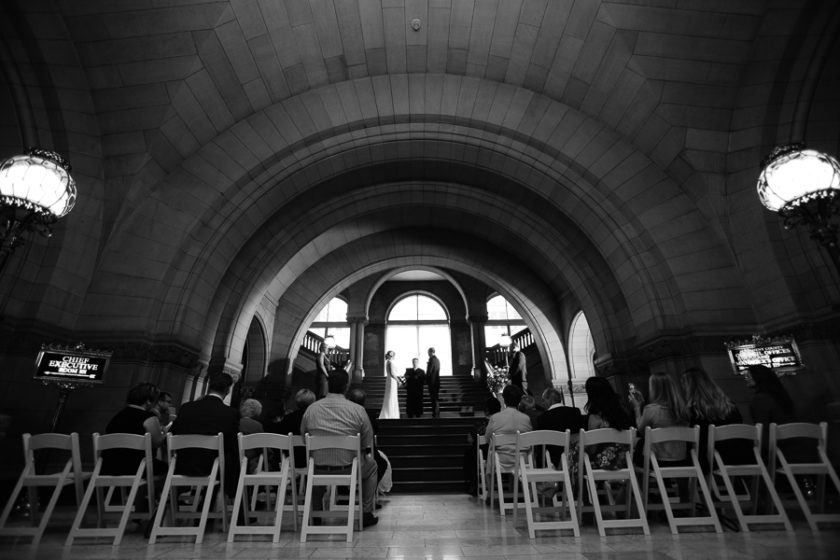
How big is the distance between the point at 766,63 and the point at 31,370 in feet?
33.8

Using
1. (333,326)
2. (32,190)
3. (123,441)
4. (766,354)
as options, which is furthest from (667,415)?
(333,326)

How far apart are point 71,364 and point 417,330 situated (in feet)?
49.2

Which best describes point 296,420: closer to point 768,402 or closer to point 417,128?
point 768,402

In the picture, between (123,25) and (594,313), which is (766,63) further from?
(123,25)

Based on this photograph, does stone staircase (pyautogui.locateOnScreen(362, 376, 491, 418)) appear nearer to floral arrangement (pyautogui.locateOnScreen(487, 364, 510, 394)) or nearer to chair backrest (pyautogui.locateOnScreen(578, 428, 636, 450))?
floral arrangement (pyautogui.locateOnScreen(487, 364, 510, 394))

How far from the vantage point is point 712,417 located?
357 centimetres

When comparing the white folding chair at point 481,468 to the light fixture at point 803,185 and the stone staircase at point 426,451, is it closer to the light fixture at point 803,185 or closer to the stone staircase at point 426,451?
the stone staircase at point 426,451

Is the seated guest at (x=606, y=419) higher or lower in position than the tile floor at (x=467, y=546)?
higher

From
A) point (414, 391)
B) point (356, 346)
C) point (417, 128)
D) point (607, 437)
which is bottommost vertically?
point (607, 437)

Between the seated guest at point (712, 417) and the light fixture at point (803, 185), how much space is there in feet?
4.70

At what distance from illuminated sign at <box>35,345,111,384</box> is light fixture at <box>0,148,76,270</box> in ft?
7.29

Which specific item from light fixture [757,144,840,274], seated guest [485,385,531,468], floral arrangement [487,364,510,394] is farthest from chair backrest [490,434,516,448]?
floral arrangement [487,364,510,394]

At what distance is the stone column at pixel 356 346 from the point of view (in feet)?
48.1

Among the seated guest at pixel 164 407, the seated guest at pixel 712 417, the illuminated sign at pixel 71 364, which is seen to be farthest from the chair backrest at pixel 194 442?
the seated guest at pixel 712 417
